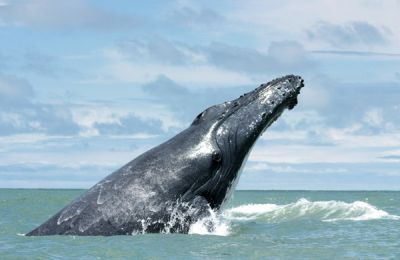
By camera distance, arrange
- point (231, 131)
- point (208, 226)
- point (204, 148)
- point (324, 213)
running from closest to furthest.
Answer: point (208, 226), point (204, 148), point (231, 131), point (324, 213)

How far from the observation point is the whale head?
13469 millimetres

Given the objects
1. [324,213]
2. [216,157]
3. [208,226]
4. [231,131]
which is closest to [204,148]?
[216,157]

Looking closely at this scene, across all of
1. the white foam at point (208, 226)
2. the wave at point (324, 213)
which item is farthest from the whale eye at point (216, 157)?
the wave at point (324, 213)

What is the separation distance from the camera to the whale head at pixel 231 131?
1347 centimetres

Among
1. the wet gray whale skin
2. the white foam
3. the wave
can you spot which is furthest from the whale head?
the wave

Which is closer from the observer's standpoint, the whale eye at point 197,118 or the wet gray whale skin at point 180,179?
the wet gray whale skin at point 180,179

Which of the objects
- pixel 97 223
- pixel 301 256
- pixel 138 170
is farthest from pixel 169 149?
pixel 301 256

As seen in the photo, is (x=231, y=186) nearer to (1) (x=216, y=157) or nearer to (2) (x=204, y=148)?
(1) (x=216, y=157)

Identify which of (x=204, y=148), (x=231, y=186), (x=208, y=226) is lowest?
(x=208, y=226)

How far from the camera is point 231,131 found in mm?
13977

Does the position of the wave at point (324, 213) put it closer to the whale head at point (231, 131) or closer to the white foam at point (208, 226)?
the whale head at point (231, 131)

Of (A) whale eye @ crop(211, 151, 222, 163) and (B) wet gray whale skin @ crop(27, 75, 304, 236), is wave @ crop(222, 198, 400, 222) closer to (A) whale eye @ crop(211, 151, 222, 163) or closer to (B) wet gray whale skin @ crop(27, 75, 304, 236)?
(B) wet gray whale skin @ crop(27, 75, 304, 236)

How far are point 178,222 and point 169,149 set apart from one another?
53.4 inches

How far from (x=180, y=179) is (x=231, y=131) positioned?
1.49 metres
